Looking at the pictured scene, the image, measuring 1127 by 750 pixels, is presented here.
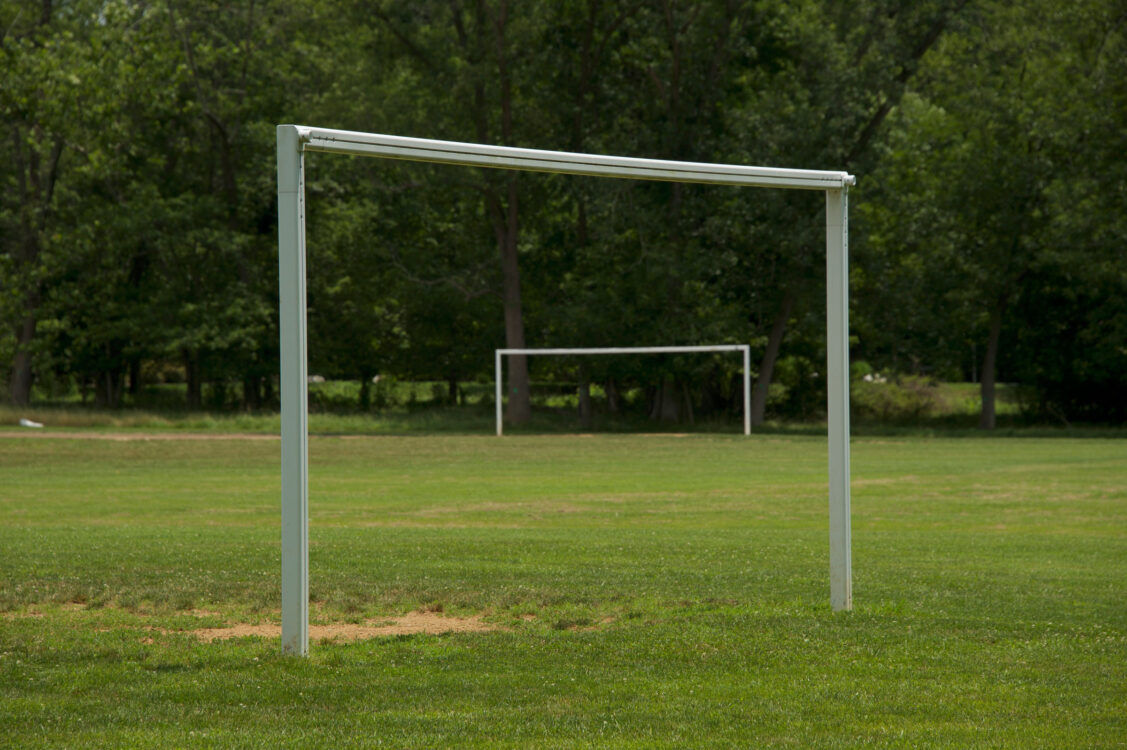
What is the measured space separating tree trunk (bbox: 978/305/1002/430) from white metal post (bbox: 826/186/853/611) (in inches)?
1369

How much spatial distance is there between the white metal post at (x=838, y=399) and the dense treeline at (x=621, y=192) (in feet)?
99.6

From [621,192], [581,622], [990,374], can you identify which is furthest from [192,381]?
[581,622]

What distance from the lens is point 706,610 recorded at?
Result: 27.7 ft

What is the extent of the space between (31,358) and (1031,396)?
35.7m

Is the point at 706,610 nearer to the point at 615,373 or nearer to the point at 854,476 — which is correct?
the point at 854,476

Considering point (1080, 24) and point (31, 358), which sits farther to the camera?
point (31, 358)

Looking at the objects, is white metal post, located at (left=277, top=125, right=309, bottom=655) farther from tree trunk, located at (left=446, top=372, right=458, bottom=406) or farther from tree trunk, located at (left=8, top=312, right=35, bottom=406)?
tree trunk, located at (left=446, top=372, right=458, bottom=406)

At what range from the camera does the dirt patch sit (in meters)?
7.70

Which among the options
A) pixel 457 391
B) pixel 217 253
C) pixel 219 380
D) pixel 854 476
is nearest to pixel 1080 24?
pixel 854 476

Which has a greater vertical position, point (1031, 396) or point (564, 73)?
point (564, 73)

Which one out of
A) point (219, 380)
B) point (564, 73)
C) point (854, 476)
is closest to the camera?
point (854, 476)

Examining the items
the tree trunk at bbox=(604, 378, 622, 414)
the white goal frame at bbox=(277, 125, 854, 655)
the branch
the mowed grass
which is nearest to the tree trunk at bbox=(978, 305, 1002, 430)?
the branch

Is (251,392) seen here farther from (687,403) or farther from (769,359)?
(769,359)

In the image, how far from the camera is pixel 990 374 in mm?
41844
